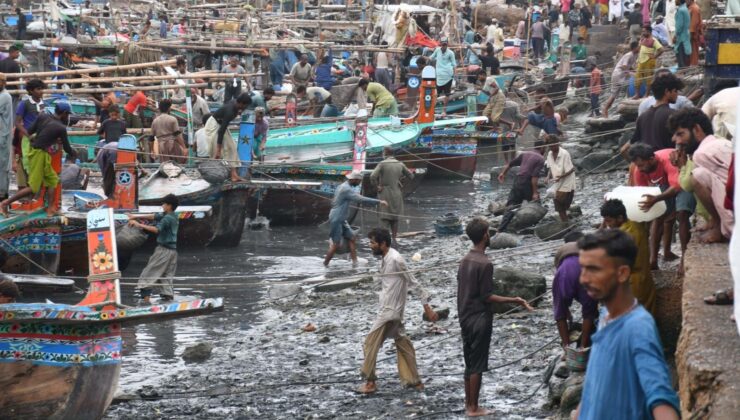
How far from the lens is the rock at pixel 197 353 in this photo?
451 inches

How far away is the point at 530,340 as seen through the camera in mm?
10438

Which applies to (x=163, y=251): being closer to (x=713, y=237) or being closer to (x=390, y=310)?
(x=390, y=310)

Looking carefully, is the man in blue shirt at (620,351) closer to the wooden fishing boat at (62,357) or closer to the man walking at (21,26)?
the wooden fishing boat at (62,357)

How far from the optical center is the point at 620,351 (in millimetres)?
4082

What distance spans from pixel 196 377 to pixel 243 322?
2.37 meters

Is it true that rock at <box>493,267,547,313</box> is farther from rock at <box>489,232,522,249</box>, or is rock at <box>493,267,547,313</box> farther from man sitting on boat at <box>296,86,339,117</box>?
man sitting on boat at <box>296,86,339,117</box>

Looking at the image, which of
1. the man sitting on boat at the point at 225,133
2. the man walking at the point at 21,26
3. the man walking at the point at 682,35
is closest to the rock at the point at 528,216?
the man sitting on boat at the point at 225,133

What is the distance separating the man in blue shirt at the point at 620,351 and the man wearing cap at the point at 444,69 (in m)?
21.8

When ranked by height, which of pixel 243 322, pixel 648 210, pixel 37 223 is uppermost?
pixel 648 210

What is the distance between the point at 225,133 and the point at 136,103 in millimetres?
2762

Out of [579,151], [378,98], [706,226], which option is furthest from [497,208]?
[706,226]

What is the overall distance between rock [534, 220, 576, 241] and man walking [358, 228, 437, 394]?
18.0 feet

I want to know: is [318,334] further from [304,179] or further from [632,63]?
[632,63]

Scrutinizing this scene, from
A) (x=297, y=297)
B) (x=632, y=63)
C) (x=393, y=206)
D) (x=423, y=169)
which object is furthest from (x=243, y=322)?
(x=632, y=63)
